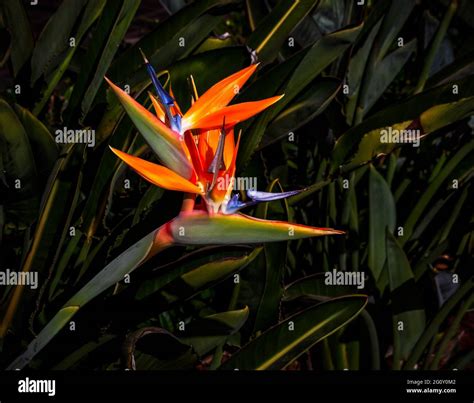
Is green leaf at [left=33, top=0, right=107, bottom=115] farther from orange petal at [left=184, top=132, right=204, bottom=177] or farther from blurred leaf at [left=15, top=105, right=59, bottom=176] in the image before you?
orange petal at [left=184, top=132, right=204, bottom=177]

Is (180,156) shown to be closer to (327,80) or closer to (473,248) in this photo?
(327,80)

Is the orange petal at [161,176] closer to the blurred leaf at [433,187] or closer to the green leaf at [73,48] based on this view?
the green leaf at [73,48]

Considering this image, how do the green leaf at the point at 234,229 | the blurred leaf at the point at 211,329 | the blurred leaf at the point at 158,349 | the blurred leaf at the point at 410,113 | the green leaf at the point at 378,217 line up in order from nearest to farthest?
the green leaf at the point at 234,229 < the blurred leaf at the point at 158,349 < the blurred leaf at the point at 211,329 < the blurred leaf at the point at 410,113 < the green leaf at the point at 378,217

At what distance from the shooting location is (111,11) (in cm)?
112

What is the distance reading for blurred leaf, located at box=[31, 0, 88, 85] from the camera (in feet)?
4.00

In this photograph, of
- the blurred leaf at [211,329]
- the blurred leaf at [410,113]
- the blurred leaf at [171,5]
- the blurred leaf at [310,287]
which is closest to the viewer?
the blurred leaf at [211,329]

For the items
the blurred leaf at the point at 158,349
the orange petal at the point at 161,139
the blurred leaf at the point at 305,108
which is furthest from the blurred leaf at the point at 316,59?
the orange petal at the point at 161,139

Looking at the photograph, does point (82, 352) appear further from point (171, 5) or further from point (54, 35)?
point (171, 5)

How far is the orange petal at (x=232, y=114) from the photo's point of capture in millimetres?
721

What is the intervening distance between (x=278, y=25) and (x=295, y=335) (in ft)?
1.58

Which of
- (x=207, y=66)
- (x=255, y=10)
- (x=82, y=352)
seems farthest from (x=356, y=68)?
(x=82, y=352)

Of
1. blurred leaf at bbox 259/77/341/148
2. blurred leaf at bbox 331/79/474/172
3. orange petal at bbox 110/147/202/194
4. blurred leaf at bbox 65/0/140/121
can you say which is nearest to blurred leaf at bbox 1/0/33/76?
blurred leaf at bbox 65/0/140/121

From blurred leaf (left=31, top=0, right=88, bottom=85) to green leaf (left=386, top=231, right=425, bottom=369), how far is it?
0.62 meters

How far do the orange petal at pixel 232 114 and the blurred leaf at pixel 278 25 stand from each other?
51 centimetres
